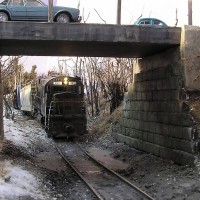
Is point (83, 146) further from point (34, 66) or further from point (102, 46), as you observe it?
point (34, 66)

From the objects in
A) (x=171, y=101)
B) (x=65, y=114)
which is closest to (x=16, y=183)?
(x=171, y=101)

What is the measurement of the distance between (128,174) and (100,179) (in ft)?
3.47

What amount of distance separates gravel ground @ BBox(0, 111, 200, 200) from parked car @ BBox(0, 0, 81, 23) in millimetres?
5695

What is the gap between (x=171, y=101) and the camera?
46.9 feet

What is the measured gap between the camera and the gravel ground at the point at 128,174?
437 inches

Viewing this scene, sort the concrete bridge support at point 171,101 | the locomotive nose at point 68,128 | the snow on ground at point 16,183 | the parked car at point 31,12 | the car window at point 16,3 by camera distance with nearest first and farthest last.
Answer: the snow on ground at point 16,183 < the concrete bridge support at point 171,101 < the parked car at point 31,12 < the car window at point 16,3 < the locomotive nose at point 68,128

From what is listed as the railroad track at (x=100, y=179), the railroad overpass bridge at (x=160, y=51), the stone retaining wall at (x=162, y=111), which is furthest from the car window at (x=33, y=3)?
the railroad track at (x=100, y=179)

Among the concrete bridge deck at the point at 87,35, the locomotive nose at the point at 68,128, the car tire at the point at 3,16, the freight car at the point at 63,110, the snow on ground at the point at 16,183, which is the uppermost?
the car tire at the point at 3,16

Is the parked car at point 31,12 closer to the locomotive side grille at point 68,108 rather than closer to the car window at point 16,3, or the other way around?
the car window at point 16,3

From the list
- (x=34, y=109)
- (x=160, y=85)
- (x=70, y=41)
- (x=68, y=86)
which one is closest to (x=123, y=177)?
(x=160, y=85)

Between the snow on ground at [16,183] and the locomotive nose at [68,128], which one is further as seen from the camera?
the locomotive nose at [68,128]

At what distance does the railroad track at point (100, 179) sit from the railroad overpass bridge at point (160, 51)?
79.8 inches

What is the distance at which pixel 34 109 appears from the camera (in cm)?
3084

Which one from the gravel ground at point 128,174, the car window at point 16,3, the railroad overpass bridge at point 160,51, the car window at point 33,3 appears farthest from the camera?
the car window at point 33,3
